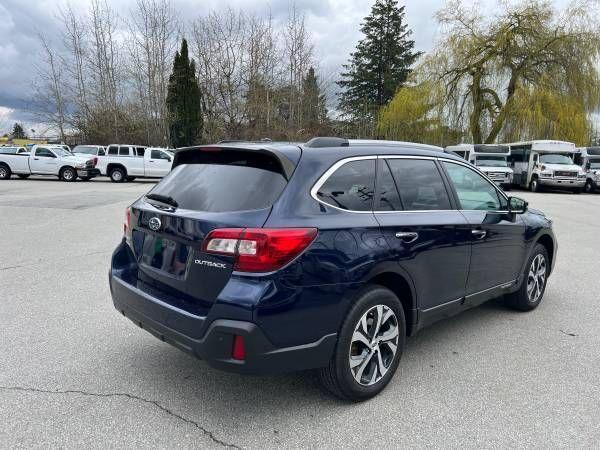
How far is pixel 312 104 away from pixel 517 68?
643 inches

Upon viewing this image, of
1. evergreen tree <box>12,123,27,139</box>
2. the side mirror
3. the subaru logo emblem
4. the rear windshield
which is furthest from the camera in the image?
evergreen tree <box>12,123,27,139</box>

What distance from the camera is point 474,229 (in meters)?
3.77

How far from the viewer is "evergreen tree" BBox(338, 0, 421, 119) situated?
46500 mm

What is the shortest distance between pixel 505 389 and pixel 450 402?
47cm

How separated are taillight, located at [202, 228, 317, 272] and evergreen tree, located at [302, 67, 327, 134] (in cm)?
3515

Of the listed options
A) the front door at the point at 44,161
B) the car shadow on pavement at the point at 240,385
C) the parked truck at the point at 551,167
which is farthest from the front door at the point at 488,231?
the front door at the point at 44,161

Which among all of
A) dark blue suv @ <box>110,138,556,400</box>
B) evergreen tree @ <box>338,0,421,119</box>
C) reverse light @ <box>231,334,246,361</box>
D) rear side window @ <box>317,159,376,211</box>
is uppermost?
evergreen tree @ <box>338,0,421,119</box>

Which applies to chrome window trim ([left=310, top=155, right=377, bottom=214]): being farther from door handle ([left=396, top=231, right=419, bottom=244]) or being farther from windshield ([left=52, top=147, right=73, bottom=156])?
windshield ([left=52, top=147, right=73, bottom=156])

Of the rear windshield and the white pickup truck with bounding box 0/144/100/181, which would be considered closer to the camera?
the rear windshield

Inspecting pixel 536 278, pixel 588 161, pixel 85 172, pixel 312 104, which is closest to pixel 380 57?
pixel 312 104

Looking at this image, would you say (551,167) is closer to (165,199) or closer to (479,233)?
(479,233)

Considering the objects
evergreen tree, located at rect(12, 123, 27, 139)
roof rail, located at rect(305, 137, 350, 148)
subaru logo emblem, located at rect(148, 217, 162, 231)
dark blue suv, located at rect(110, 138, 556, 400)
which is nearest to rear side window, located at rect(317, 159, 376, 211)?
dark blue suv, located at rect(110, 138, 556, 400)

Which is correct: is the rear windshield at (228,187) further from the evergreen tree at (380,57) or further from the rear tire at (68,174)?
the evergreen tree at (380,57)

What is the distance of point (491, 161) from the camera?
22953mm
